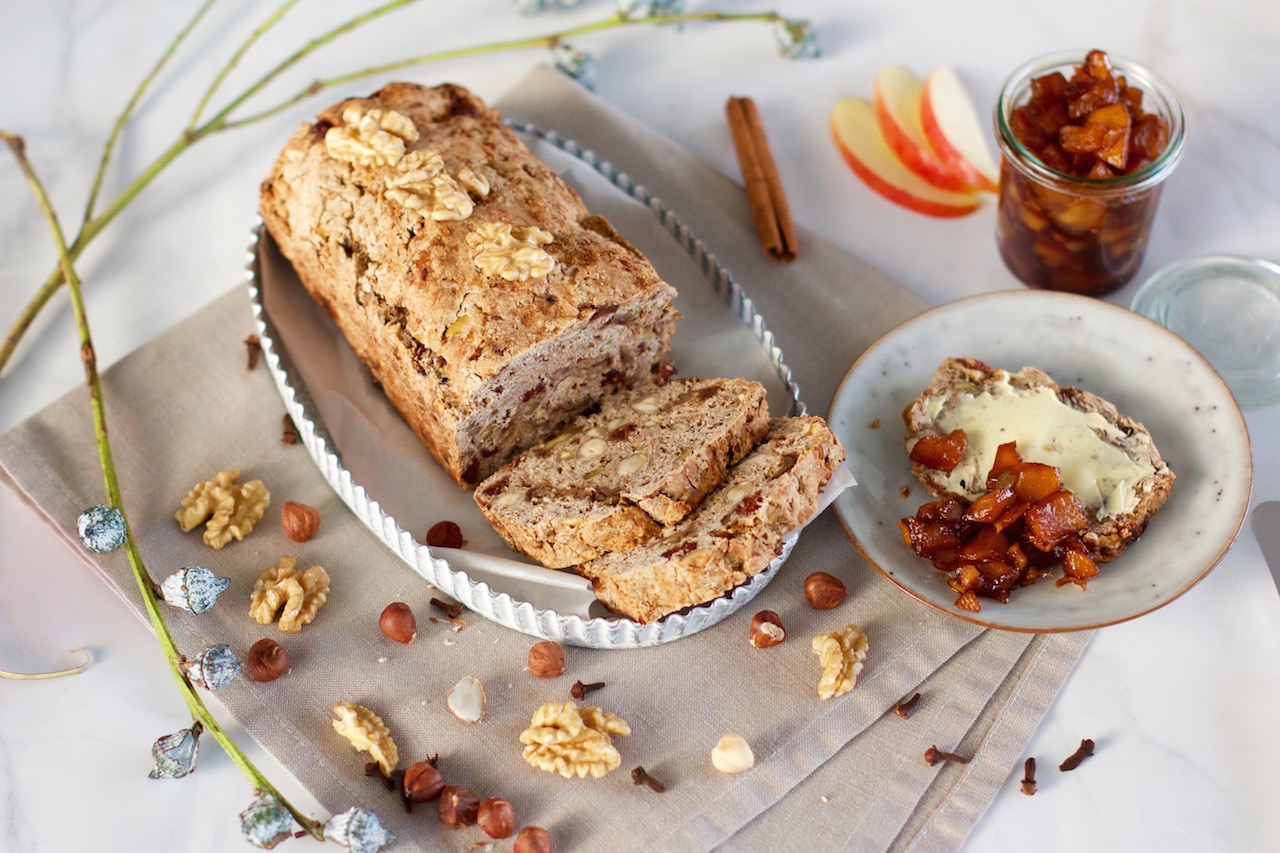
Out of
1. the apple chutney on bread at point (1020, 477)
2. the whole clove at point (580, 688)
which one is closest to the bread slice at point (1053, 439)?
the apple chutney on bread at point (1020, 477)

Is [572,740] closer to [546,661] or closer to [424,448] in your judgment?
[546,661]

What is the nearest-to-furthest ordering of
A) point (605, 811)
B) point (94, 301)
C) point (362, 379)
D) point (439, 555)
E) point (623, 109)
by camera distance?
1. point (605, 811)
2. point (439, 555)
3. point (362, 379)
4. point (94, 301)
5. point (623, 109)

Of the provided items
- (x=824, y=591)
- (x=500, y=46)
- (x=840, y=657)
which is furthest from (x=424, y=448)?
(x=500, y=46)

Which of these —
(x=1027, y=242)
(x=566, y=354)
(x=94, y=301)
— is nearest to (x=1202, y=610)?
(x=1027, y=242)

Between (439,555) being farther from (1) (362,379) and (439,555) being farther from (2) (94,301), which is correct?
(2) (94,301)

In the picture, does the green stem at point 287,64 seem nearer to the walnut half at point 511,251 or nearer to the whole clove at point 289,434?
the whole clove at point 289,434

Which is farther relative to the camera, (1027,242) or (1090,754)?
(1027,242)

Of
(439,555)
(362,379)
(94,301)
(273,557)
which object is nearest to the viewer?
(439,555)
